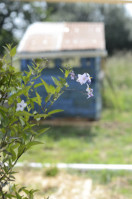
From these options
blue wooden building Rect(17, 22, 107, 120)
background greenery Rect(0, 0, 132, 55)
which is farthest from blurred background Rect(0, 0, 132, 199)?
blue wooden building Rect(17, 22, 107, 120)

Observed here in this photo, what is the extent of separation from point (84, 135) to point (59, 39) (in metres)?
1.14

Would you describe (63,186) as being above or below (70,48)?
below

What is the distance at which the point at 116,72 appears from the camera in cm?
511

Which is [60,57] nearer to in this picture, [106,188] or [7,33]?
[7,33]

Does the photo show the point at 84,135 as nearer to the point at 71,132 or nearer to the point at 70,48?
the point at 71,132

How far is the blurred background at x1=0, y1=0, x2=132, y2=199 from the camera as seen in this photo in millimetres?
1957

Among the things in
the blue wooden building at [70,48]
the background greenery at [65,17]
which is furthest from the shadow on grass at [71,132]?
the background greenery at [65,17]

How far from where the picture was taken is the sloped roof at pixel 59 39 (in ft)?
11.4

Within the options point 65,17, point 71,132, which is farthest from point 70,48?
point 65,17

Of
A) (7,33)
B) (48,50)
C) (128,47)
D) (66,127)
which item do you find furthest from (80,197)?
(128,47)

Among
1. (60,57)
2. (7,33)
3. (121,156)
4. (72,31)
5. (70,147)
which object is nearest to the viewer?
(7,33)

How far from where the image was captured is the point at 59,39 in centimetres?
361

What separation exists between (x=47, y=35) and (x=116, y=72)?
1.76m

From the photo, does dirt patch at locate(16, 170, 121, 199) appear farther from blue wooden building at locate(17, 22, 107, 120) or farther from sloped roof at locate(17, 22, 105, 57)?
sloped roof at locate(17, 22, 105, 57)
